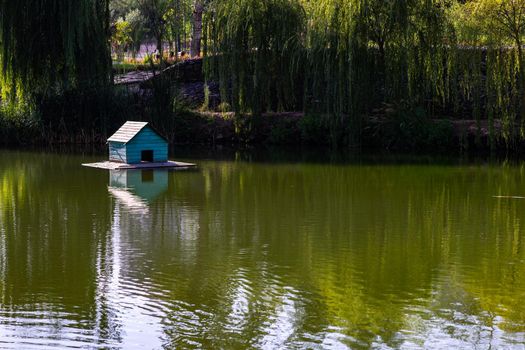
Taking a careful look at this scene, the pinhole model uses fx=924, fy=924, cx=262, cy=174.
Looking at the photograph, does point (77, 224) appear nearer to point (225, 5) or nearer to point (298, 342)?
point (298, 342)

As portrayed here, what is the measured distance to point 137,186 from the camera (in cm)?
2027

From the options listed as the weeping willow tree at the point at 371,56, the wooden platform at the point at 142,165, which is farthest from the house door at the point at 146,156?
the weeping willow tree at the point at 371,56

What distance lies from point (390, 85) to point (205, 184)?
11.4 meters

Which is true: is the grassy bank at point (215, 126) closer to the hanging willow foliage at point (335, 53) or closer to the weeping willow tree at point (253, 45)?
the hanging willow foliage at point (335, 53)

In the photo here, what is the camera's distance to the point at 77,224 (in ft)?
49.5

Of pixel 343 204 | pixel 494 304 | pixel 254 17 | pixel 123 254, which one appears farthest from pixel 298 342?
pixel 254 17

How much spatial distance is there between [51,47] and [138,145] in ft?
23.4

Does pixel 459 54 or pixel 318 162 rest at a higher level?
pixel 459 54

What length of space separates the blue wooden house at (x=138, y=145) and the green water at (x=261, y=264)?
3.32 meters

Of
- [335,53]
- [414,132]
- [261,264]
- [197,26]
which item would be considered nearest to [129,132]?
[335,53]

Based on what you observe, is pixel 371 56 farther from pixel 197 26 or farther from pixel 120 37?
pixel 120 37

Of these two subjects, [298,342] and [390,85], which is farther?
[390,85]

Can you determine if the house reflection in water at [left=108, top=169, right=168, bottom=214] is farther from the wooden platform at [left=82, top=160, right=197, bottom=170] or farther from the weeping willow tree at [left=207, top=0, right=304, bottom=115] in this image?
the weeping willow tree at [left=207, top=0, right=304, bottom=115]

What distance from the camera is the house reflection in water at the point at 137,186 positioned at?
57.7 ft
